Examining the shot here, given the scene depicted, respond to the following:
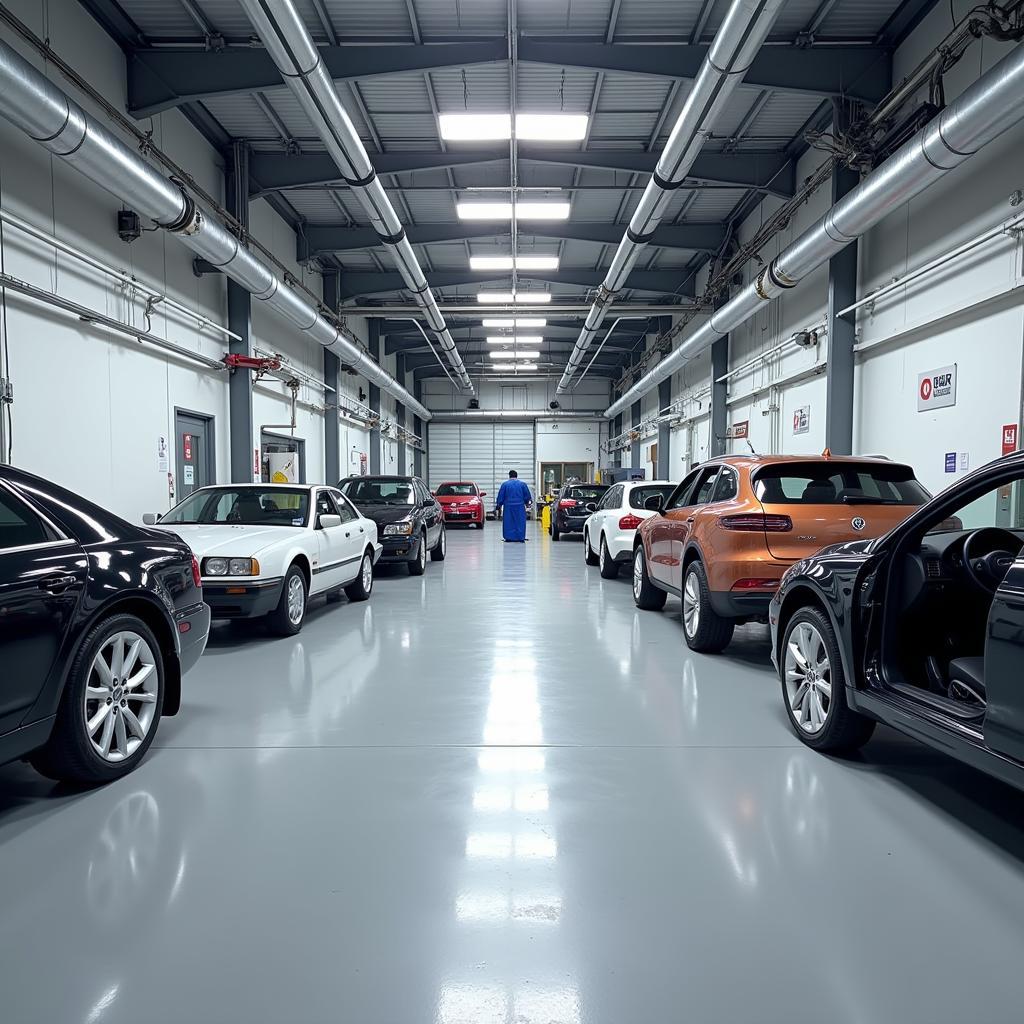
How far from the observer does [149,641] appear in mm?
3230

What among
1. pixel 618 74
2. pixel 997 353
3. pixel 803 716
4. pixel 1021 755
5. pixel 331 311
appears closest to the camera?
pixel 1021 755

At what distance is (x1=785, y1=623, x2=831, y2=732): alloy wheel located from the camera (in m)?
3.32

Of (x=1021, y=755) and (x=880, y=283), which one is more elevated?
(x=880, y=283)

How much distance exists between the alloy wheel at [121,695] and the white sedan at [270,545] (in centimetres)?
216

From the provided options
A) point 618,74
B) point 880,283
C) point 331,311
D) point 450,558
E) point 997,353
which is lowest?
point 450,558

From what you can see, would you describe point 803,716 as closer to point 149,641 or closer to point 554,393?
point 149,641

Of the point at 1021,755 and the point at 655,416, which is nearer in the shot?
the point at 1021,755

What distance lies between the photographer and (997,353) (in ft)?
23.3

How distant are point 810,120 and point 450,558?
30.9 feet

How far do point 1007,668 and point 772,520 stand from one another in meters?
2.52

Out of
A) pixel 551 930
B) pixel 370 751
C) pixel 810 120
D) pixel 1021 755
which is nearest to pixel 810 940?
pixel 551 930

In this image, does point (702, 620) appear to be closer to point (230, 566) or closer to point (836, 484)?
point (836, 484)

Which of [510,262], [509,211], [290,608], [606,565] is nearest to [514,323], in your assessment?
[510,262]

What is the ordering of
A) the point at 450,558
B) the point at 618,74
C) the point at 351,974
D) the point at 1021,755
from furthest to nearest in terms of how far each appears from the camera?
the point at 450,558 → the point at 618,74 → the point at 1021,755 → the point at 351,974
